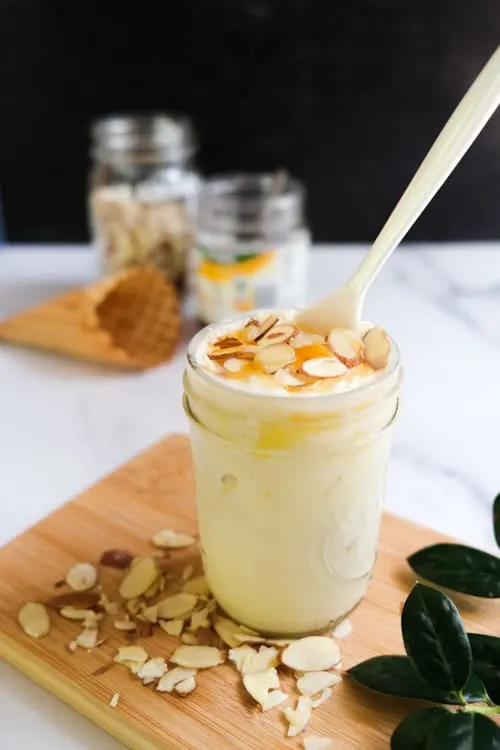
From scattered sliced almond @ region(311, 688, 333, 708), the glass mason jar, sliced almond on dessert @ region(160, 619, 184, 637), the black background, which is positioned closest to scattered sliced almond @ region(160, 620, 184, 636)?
sliced almond on dessert @ region(160, 619, 184, 637)

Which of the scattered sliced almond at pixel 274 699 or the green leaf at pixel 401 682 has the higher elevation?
the green leaf at pixel 401 682

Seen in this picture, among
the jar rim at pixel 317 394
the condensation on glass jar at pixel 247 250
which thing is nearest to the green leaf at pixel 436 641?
the jar rim at pixel 317 394

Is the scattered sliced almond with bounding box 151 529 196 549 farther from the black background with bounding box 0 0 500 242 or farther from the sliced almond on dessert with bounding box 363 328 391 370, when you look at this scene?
the black background with bounding box 0 0 500 242

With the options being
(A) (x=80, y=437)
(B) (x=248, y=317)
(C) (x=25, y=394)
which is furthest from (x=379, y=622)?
(C) (x=25, y=394)

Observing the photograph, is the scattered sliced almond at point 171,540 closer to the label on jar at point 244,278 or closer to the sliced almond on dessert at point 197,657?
the sliced almond on dessert at point 197,657

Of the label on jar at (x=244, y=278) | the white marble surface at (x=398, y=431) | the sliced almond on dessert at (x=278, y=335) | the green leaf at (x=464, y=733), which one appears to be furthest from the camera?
the label on jar at (x=244, y=278)

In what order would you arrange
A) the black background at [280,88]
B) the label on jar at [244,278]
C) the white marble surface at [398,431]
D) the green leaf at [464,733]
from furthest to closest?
the black background at [280,88], the label on jar at [244,278], the white marble surface at [398,431], the green leaf at [464,733]

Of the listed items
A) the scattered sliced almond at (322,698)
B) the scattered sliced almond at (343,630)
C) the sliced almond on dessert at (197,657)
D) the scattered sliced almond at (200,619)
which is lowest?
the scattered sliced almond at (200,619)
